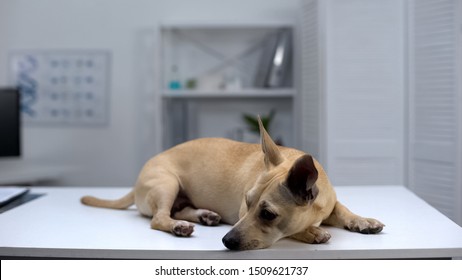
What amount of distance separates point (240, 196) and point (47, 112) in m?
3.27

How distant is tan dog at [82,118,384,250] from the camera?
1.40m

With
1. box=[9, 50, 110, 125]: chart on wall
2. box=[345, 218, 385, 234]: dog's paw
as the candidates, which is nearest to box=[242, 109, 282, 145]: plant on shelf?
box=[9, 50, 110, 125]: chart on wall

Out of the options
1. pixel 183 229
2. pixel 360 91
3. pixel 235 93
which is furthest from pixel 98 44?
pixel 183 229

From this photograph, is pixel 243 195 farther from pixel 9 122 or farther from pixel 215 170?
pixel 9 122

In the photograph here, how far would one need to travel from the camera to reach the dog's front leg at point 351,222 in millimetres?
1526

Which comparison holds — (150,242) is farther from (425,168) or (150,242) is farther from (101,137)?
(101,137)

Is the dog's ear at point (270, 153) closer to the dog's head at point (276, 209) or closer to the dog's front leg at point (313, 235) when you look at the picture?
the dog's head at point (276, 209)

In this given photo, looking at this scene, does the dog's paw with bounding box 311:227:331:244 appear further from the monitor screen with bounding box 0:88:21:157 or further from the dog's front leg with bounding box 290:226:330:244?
the monitor screen with bounding box 0:88:21:157

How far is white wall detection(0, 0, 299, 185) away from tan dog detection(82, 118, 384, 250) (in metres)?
2.44

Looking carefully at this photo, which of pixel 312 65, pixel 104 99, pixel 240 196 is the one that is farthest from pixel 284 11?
pixel 240 196

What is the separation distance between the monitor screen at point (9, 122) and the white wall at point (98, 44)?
10.9 inches

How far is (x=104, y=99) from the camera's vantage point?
4.44 meters

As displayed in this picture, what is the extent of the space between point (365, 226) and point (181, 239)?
533 mm

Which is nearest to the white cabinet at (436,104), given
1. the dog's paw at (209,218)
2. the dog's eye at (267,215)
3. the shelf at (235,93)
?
the shelf at (235,93)
